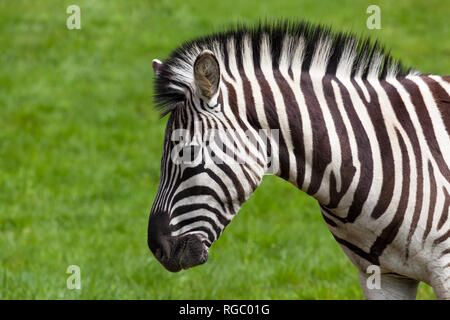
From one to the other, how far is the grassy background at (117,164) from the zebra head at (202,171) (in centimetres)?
109

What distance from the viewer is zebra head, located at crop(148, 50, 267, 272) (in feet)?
9.68

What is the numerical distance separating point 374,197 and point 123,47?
10523mm

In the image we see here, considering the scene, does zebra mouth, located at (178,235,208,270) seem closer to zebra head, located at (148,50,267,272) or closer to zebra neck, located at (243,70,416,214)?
zebra head, located at (148,50,267,272)

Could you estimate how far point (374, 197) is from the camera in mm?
3145

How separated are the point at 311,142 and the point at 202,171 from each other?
0.57m

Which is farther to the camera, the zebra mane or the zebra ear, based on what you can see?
the zebra mane

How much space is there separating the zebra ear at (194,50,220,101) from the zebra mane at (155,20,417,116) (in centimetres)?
18

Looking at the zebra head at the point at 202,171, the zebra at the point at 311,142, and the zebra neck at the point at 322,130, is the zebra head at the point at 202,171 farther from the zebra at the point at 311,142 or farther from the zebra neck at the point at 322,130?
the zebra neck at the point at 322,130

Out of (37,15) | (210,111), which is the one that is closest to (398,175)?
(210,111)

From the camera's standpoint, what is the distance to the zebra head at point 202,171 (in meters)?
2.95

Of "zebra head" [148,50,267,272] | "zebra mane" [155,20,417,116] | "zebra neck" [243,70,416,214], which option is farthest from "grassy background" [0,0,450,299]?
"zebra head" [148,50,267,272]

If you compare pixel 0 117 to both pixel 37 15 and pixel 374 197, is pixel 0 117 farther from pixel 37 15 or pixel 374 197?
pixel 374 197

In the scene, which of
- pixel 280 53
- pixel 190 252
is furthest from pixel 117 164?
pixel 190 252

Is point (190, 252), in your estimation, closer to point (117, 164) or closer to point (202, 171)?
point (202, 171)
